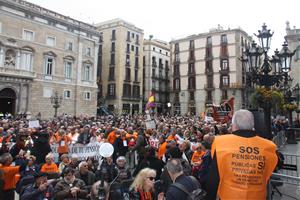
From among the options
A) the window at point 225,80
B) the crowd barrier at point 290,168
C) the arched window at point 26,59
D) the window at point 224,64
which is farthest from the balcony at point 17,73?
the window at point 224,64

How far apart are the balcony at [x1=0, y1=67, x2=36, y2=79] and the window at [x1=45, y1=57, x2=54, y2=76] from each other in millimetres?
2371

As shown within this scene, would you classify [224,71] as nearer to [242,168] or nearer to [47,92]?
[47,92]

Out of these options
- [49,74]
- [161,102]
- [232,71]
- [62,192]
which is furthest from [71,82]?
[62,192]

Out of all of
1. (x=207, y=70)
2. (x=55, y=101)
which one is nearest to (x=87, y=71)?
(x=55, y=101)

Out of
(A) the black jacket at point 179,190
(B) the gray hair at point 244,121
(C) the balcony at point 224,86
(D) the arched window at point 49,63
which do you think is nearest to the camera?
(A) the black jacket at point 179,190

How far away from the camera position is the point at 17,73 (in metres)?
30.3

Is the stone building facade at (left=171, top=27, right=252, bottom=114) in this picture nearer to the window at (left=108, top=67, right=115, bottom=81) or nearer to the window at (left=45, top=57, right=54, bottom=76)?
the window at (left=108, top=67, right=115, bottom=81)

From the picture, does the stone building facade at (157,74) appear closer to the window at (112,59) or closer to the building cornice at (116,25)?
the building cornice at (116,25)

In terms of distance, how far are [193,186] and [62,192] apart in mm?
2365

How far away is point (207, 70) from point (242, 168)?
158ft

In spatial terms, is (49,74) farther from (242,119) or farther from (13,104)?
(242,119)

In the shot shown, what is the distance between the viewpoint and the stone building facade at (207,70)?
4678 cm

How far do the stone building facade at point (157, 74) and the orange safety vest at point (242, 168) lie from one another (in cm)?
5029

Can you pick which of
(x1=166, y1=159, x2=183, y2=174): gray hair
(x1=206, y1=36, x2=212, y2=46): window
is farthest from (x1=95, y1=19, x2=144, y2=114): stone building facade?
(x1=166, y1=159, x2=183, y2=174): gray hair
